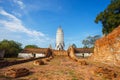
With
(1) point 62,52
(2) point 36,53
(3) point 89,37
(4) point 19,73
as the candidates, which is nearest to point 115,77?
(4) point 19,73

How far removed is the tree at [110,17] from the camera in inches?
1174

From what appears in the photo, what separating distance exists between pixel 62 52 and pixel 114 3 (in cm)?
1880

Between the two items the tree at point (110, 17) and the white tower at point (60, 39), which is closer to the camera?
the tree at point (110, 17)

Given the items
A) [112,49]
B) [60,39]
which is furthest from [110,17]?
[60,39]

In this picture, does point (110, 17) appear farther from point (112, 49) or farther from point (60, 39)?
point (60, 39)

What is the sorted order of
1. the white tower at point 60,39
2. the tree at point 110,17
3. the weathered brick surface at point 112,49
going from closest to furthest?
the weathered brick surface at point 112,49
the tree at point 110,17
the white tower at point 60,39

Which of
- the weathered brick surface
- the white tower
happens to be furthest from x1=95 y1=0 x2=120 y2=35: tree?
the white tower

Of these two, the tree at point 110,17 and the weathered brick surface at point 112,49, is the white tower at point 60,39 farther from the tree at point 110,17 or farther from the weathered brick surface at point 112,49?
the weathered brick surface at point 112,49

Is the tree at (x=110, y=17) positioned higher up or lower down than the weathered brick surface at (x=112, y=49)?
higher up

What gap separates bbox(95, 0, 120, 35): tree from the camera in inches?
1174

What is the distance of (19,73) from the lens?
874 centimetres

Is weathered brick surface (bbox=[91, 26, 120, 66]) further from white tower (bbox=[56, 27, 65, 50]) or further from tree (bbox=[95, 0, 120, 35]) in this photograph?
white tower (bbox=[56, 27, 65, 50])

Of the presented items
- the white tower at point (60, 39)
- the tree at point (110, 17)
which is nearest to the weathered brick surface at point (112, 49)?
the tree at point (110, 17)

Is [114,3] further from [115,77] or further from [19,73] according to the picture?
[19,73]
